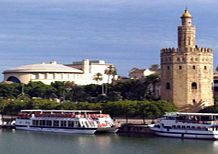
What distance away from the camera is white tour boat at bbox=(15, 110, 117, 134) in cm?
6831

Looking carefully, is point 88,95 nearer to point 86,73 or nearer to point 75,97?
point 75,97

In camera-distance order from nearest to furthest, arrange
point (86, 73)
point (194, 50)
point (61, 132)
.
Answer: point (61, 132) → point (194, 50) → point (86, 73)

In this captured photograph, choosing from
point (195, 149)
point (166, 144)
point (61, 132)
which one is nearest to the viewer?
point (195, 149)

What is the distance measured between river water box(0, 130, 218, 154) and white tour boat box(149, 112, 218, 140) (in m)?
1.23

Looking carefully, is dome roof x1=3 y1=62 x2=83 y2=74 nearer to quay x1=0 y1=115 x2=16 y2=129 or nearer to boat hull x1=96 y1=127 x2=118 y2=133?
quay x1=0 y1=115 x2=16 y2=129

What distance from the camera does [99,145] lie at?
5609 centimetres

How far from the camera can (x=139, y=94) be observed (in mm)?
96312

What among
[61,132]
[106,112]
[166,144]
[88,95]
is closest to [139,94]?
[88,95]

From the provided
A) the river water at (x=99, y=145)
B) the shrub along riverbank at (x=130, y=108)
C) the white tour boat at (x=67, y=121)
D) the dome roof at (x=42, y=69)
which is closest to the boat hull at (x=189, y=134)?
the river water at (x=99, y=145)

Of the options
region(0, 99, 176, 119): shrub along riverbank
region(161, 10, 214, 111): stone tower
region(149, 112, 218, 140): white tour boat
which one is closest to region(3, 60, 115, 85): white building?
region(0, 99, 176, 119): shrub along riverbank

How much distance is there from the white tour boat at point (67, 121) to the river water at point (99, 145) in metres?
2.12

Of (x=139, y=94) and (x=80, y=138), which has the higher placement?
(x=139, y=94)

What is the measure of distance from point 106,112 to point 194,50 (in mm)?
12852

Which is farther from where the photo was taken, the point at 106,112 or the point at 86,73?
the point at 86,73
